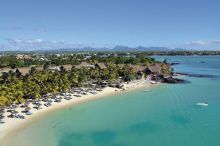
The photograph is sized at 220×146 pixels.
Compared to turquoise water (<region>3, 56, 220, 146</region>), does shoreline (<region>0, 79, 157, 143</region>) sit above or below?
above

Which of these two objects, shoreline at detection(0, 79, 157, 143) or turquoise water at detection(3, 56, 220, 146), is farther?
shoreline at detection(0, 79, 157, 143)

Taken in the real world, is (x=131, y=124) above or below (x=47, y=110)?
below

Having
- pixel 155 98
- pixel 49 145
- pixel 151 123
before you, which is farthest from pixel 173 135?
pixel 155 98

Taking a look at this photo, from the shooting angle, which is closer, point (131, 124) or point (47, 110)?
point (131, 124)

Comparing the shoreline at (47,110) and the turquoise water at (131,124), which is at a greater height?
the shoreline at (47,110)
